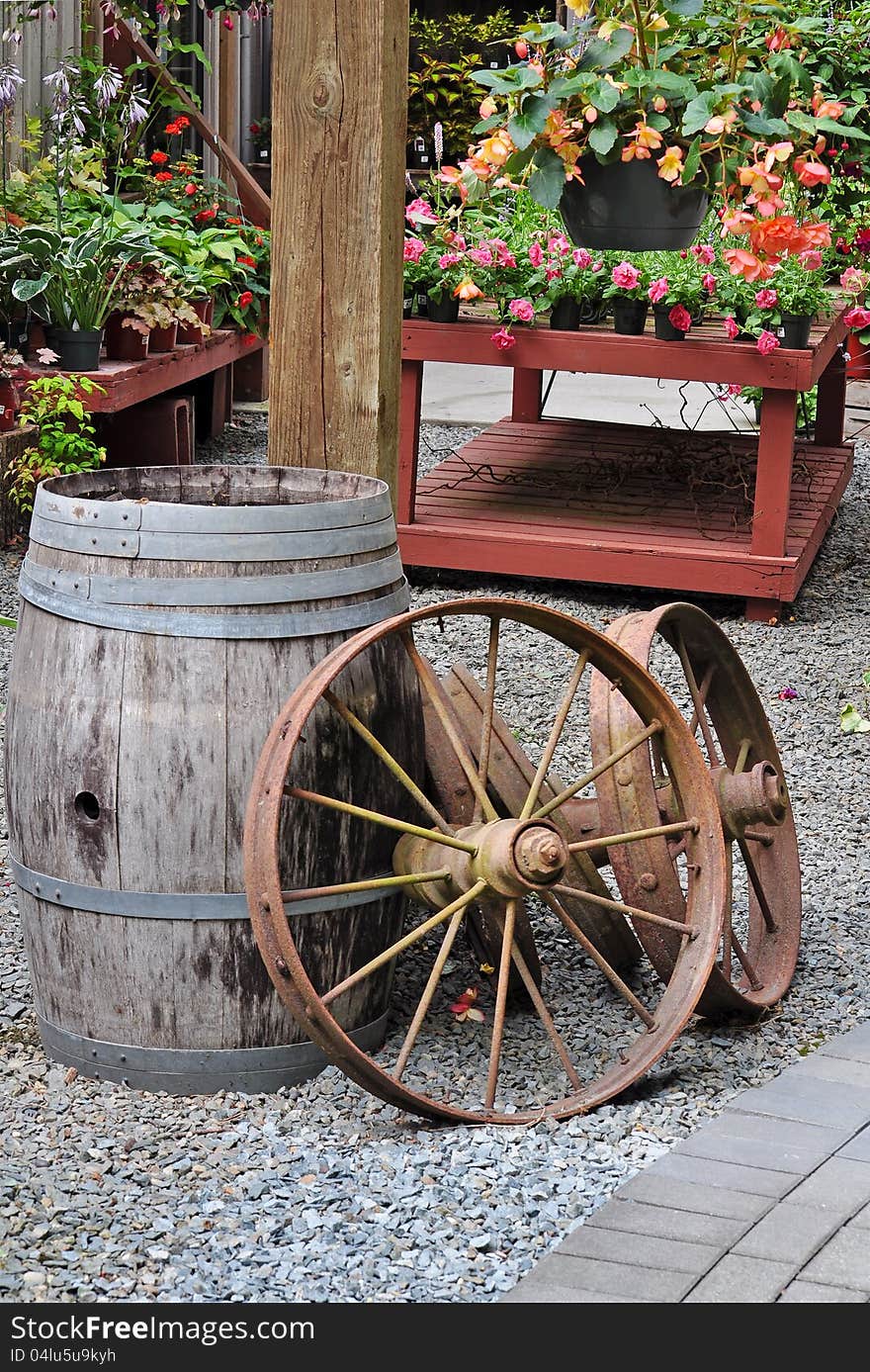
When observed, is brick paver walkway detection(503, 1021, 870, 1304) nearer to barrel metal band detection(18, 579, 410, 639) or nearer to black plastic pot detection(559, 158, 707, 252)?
barrel metal band detection(18, 579, 410, 639)

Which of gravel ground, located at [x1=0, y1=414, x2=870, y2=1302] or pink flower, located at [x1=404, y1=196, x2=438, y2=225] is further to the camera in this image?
pink flower, located at [x1=404, y1=196, x2=438, y2=225]

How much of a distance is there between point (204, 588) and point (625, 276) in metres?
3.30

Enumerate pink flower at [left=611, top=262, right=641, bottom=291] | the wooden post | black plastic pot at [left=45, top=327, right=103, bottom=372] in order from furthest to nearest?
black plastic pot at [left=45, top=327, right=103, bottom=372]
pink flower at [left=611, top=262, right=641, bottom=291]
the wooden post

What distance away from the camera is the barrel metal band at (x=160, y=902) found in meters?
2.41

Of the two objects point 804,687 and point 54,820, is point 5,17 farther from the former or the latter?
point 54,820

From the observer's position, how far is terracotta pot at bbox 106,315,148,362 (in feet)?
20.9

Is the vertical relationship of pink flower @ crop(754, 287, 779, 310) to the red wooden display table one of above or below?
above

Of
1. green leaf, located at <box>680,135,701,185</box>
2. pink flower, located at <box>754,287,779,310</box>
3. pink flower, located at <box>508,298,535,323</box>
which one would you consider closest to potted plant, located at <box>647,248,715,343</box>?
pink flower, located at <box>754,287,779,310</box>

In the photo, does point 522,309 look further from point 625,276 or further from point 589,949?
point 589,949

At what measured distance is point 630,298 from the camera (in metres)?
5.41

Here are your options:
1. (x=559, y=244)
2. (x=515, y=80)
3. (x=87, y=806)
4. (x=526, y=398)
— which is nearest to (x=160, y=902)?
(x=87, y=806)

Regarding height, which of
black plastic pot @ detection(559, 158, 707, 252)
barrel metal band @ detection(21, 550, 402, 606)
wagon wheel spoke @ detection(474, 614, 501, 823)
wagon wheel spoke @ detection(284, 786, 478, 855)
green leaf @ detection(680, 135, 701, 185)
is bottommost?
wagon wheel spoke @ detection(284, 786, 478, 855)

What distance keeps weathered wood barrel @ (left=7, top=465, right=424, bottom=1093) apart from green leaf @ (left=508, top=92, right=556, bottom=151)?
97 centimetres

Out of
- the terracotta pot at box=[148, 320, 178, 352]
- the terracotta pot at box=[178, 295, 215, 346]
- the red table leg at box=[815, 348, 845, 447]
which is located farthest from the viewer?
the red table leg at box=[815, 348, 845, 447]
